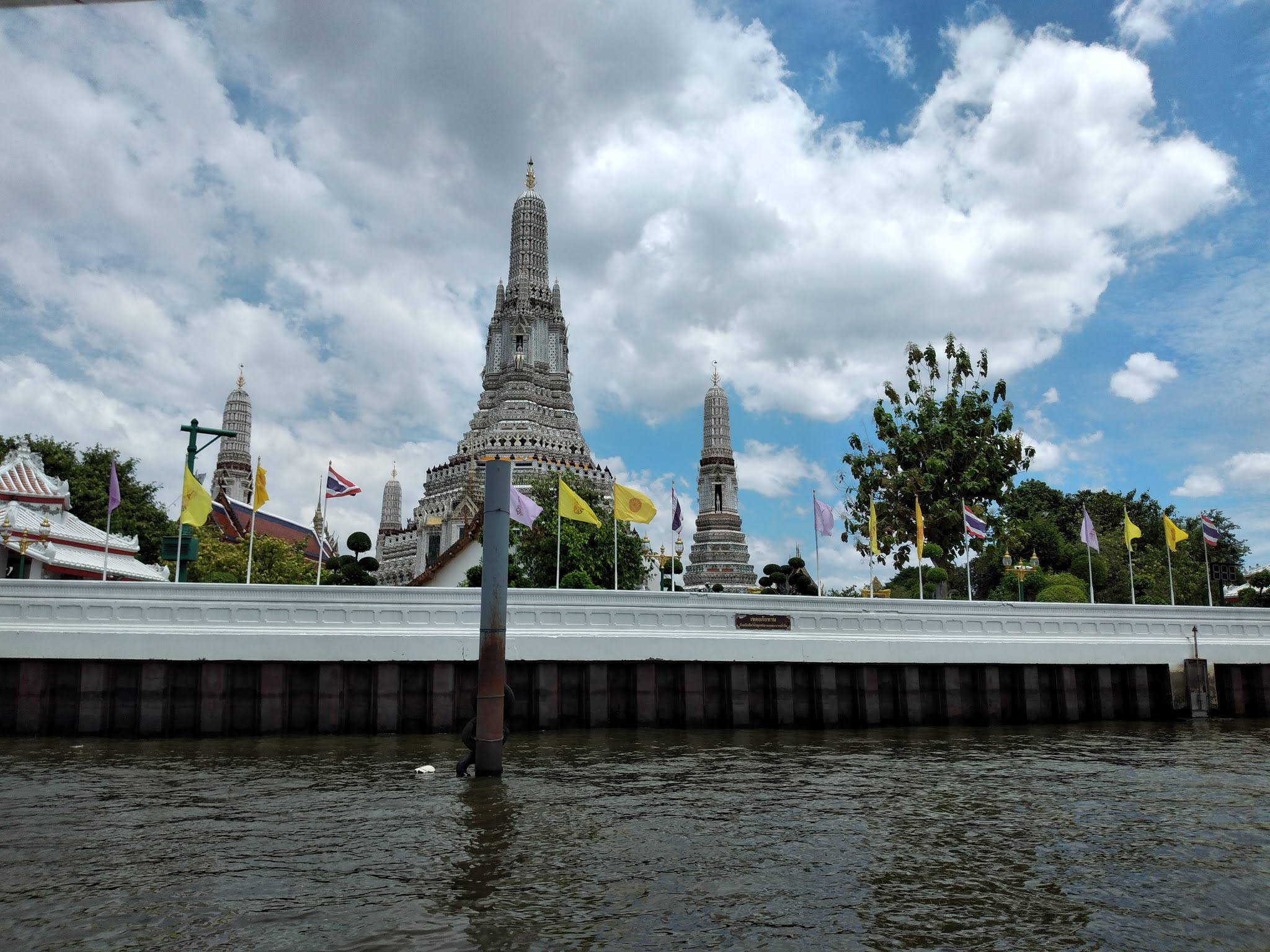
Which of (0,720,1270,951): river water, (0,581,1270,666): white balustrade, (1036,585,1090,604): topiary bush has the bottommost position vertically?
(0,720,1270,951): river water

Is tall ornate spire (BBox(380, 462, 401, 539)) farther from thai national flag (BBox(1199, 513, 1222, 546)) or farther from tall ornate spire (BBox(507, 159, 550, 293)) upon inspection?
thai national flag (BBox(1199, 513, 1222, 546))

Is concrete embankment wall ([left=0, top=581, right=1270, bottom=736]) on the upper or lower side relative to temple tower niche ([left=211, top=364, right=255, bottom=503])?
lower

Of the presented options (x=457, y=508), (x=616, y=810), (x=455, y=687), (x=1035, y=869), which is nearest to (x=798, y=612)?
(x=455, y=687)

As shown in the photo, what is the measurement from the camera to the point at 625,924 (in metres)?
7.64

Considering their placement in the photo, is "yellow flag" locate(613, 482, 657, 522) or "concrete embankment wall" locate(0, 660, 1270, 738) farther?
"yellow flag" locate(613, 482, 657, 522)

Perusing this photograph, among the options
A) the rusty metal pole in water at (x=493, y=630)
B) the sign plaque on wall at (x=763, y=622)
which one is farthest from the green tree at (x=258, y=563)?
the rusty metal pole in water at (x=493, y=630)

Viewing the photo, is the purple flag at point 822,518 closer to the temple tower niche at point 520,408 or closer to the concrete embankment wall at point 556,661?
the concrete embankment wall at point 556,661

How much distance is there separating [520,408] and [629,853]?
252ft

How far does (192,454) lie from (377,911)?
2154cm

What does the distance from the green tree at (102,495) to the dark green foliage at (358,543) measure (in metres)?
10.1

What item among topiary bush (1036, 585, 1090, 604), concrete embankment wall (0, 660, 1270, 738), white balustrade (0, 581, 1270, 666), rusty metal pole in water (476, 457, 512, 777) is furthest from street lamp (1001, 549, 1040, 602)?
rusty metal pole in water (476, 457, 512, 777)

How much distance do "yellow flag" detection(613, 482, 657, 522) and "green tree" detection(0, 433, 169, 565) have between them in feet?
106

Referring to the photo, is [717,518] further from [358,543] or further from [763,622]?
[763,622]

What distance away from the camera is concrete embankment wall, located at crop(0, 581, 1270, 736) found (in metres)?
20.8
